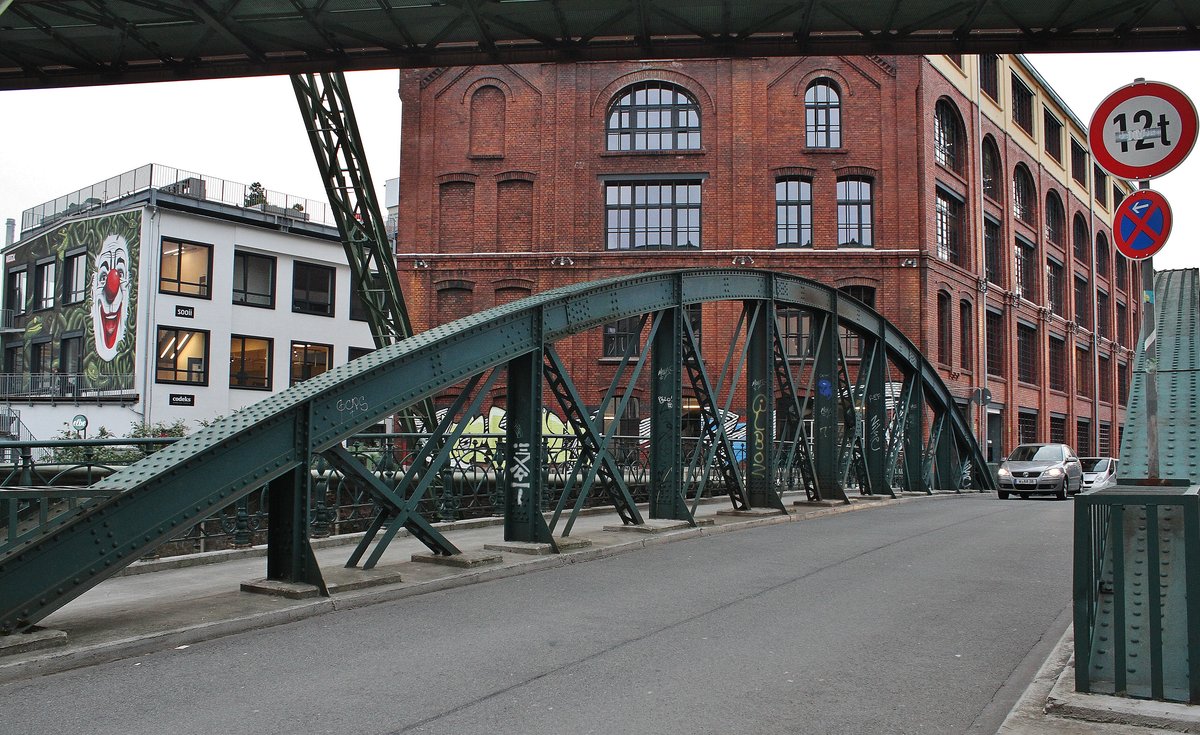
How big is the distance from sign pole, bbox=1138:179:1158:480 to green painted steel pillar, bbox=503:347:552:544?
20.1 ft

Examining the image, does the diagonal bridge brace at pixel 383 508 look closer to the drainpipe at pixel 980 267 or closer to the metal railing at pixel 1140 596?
the metal railing at pixel 1140 596

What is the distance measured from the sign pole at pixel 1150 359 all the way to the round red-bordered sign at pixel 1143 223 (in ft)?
0.26

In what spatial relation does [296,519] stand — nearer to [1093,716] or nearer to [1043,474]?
[1093,716]

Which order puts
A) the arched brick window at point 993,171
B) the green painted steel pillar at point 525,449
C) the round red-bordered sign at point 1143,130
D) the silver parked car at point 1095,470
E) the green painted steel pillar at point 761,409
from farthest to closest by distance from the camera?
1. the arched brick window at point 993,171
2. the silver parked car at point 1095,470
3. the green painted steel pillar at point 761,409
4. the green painted steel pillar at point 525,449
5. the round red-bordered sign at point 1143,130

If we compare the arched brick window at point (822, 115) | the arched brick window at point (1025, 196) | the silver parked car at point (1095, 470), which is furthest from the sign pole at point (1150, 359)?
the arched brick window at point (1025, 196)

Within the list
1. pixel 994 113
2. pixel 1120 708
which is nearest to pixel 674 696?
pixel 1120 708

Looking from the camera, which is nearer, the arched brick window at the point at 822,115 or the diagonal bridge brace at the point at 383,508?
the diagonal bridge brace at the point at 383,508

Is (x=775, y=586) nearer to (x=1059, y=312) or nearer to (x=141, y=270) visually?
(x=141, y=270)

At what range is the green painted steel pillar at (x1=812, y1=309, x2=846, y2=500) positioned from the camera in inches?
764

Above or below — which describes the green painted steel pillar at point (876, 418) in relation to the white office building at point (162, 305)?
below

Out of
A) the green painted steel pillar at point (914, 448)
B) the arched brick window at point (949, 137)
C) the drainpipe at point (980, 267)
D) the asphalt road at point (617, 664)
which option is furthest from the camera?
the drainpipe at point (980, 267)

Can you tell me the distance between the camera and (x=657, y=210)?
3912cm

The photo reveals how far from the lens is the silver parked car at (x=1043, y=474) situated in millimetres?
26547

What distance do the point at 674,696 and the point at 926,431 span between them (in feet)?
113
